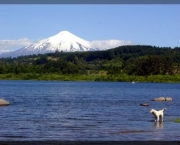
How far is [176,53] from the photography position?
149m

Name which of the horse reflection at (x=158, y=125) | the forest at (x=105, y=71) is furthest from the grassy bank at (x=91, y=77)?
the horse reflection at (x=158, y=125)

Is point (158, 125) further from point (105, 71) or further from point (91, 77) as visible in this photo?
point (105, 71)

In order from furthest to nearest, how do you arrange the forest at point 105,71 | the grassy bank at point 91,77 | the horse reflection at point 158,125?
1. the forest at point 105,71
2. the grassy bank at point 91,77
3. the horse reflection at point 158,125

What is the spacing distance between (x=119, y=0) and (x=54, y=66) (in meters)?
120

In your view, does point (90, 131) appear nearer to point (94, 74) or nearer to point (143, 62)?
point (143, 62)

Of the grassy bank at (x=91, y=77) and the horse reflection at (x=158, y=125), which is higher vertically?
the horse reflection at (x=158, y=125)

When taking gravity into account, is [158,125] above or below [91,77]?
above

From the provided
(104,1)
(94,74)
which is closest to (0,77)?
(94,74)

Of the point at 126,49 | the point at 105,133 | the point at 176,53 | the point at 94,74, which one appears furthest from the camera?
the point at 126,49

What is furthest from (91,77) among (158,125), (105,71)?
(158,125)

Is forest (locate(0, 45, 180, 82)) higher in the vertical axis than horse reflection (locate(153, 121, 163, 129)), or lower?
lower

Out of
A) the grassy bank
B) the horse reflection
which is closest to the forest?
the grassy bank

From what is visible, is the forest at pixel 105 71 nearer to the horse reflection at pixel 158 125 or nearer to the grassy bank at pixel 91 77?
the grassy bank at pixel 91 77

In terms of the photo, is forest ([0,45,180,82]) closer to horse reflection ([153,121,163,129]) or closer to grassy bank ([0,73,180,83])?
grassy bank ([0,73,180,83])
